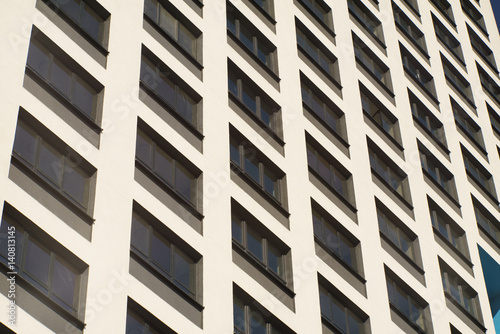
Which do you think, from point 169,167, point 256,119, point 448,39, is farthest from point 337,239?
point 448,39

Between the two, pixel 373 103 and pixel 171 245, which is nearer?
pixel 171 245

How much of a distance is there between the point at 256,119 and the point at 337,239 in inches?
195

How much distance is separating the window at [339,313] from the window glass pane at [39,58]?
35.8 ft

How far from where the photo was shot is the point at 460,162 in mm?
40906

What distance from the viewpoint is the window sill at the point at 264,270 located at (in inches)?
1031

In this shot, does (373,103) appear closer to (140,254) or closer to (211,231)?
(211,231)

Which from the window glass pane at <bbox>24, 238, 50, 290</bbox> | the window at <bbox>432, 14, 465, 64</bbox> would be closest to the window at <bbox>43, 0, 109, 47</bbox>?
the window glass pane at <bbox>24, 238, 50, 290</bbox>

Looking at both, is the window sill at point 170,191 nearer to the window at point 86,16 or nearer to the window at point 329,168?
the window at point 86,16

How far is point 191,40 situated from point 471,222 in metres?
15.5

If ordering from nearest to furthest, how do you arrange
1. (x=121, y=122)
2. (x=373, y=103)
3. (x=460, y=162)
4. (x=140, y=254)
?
(x=140, y=254) < (x=121, y=122) < (x=373, y=103) < (x=460, y=162)

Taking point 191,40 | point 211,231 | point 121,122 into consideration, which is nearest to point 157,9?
point 191,40

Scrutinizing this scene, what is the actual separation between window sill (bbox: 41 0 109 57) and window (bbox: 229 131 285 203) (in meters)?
5.32

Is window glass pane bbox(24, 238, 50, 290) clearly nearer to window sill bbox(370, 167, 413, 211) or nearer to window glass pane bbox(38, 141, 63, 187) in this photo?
window glass pane bbox(38, 141, 63, 187)

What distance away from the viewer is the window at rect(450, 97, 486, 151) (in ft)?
144
